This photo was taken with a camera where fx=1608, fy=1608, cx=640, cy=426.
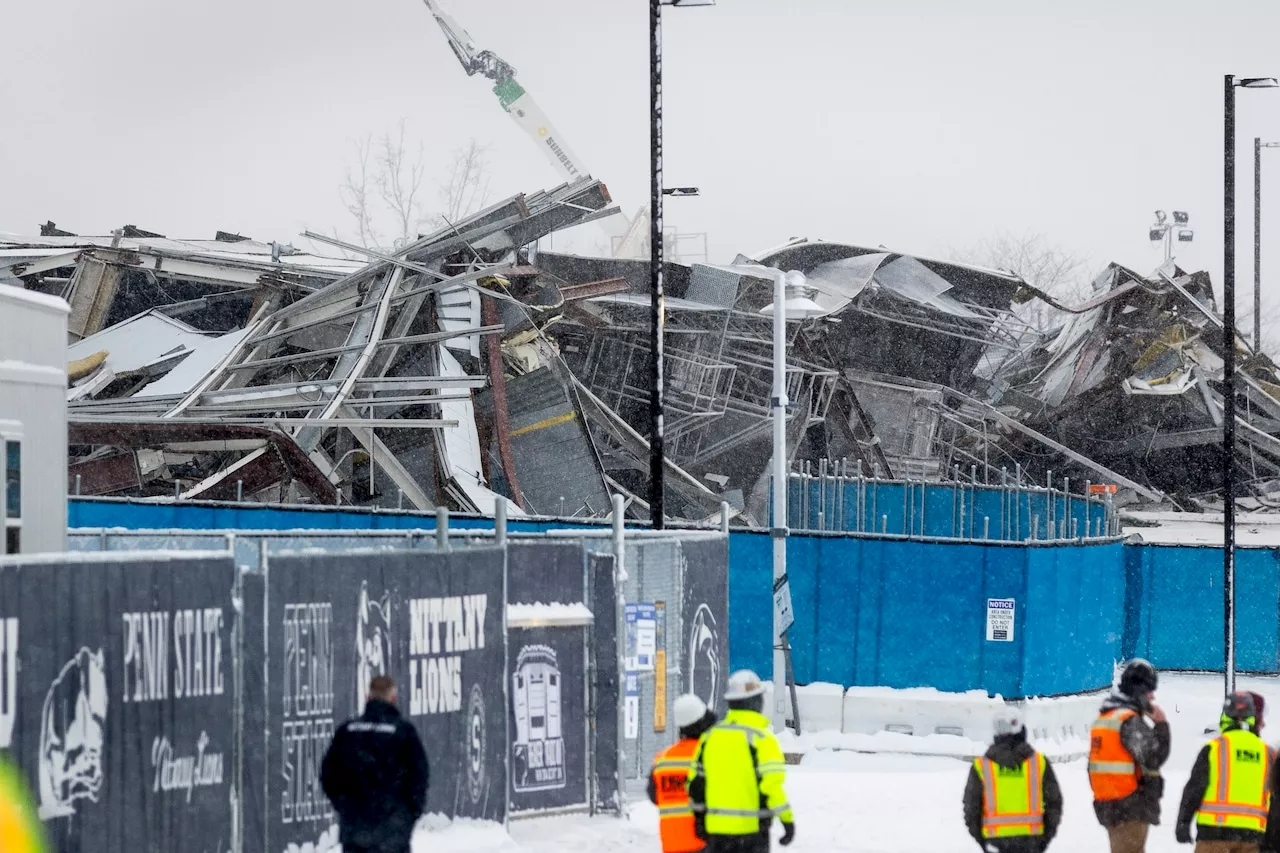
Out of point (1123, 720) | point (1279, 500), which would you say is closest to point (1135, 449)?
point (1279, 500)

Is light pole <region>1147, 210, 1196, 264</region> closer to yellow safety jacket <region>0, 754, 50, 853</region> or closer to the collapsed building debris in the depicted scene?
the collapsed building debris

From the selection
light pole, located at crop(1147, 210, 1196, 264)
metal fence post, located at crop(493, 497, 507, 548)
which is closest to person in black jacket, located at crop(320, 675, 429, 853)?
metal fence post, located at crop(493, 497, 507, 548)

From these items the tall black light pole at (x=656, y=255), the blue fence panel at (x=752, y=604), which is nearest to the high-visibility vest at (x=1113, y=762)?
the blue fence panel at (x=752, y=604)

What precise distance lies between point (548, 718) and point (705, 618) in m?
2.52

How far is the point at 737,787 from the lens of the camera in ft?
26.8

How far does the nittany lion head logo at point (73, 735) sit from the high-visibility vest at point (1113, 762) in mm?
5785

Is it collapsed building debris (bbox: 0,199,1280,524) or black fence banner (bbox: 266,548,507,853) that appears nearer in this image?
black fence banner (bbox: 266,548,507,853)

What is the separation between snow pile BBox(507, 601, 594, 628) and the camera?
40.4ft

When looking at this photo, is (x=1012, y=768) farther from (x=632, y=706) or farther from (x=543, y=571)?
(x=632, y=706)

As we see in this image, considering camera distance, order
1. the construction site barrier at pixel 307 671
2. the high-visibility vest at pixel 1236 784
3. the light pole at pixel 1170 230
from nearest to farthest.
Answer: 1. the construction site barrier at pixel 307 671
2. the high-visibility vest at pixel 1236 784
3. the light pole at pixel 1170 230

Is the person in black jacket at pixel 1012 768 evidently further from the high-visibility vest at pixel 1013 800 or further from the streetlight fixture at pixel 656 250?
the streetlight fixture at pixel 656 250

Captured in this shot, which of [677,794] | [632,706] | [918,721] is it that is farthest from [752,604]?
[677,794]

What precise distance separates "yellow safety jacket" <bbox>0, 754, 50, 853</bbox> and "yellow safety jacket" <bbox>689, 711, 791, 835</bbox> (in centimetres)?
338

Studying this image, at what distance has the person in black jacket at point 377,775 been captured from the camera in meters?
8.04
